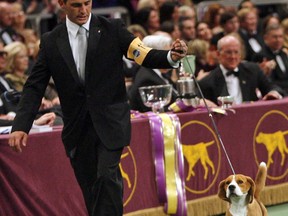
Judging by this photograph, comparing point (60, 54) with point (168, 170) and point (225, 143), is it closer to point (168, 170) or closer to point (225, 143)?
point (168, 170)

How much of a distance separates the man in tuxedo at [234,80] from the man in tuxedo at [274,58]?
4.63 feet

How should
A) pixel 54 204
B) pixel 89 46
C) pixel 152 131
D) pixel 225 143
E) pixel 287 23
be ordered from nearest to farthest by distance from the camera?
pixel 89 46, pixel 54 204, pixel 152 131, pixel 225 143, pixel 287 23

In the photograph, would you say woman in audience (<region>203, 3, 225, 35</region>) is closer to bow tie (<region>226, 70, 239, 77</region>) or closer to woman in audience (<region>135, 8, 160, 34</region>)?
woman in audience (<region>135, 8, 160, 34</region>)

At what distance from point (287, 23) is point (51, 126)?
5.70 meters

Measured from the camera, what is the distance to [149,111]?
7574mm

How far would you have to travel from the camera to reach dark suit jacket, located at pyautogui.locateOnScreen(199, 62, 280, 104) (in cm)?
821

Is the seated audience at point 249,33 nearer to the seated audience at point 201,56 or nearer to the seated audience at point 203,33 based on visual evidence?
the seated audience at point 203,33

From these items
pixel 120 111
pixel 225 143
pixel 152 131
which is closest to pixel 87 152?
pixel 120 111

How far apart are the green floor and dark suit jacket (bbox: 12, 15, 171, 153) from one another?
2.27 metres

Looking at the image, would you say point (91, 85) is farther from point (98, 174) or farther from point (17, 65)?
point (17, 65)

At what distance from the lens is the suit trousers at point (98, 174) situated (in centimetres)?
530

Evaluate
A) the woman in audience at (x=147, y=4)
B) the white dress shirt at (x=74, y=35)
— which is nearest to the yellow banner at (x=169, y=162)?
the white dress shirt at (x=74, y=35)

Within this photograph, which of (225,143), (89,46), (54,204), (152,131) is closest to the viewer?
(89,46)

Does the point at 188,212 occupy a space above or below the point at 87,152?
below
